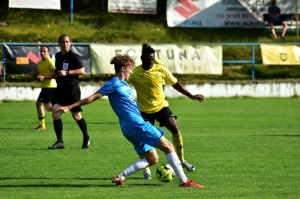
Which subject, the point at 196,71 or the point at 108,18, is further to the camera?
the point at 108,18

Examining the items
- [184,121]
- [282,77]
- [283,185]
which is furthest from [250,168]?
[282,77]

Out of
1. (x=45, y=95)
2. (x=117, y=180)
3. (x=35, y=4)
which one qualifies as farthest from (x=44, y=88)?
(x=35, y=4)

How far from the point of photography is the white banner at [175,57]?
94.5ft

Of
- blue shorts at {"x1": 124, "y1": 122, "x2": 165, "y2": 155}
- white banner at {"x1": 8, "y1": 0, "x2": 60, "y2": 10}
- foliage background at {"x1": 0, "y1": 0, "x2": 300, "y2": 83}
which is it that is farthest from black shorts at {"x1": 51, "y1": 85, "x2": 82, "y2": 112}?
white banner at {"x1": 8, "y1": 0, "x2": 60, "y2": 10}

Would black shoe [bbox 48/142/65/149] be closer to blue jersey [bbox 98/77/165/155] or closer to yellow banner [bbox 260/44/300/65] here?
blue jersey [bbox 98/77/165/155]

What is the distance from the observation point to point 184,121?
20219mm

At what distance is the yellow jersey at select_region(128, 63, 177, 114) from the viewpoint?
11344 mm

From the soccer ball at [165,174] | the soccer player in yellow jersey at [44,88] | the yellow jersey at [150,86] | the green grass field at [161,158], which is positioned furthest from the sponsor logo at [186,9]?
the soccer ball at [165,174]

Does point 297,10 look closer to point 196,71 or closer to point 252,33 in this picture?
point 252,33

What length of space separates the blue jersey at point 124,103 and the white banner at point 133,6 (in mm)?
24866

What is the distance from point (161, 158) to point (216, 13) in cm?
2214

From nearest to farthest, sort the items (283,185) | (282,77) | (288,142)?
(283,185) → (288,142) → (282,77)

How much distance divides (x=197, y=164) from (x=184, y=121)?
27.2ft

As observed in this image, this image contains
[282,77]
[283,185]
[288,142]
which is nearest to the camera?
[283,185]
